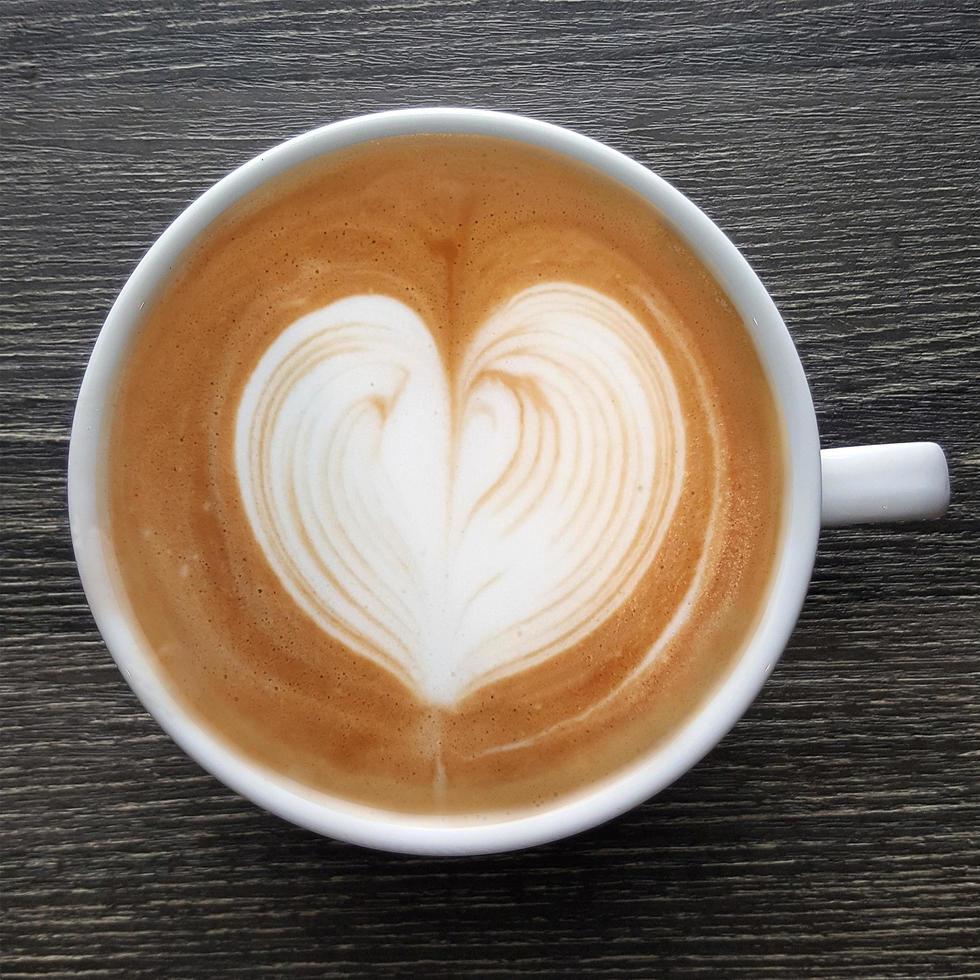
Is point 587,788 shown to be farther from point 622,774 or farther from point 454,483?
point 454,483

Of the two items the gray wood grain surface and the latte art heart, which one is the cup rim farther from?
the gray wood grain surface

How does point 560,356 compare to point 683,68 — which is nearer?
point 560,356

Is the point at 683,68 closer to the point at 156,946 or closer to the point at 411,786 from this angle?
the point at 411,786

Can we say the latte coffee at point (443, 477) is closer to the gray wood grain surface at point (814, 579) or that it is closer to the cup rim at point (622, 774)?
the cup rim at point (622, 774)

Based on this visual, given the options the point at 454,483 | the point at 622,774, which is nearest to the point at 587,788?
the point at 622,774

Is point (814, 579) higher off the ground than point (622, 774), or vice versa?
point (814, 579)

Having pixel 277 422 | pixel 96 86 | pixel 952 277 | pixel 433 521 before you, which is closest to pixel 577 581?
pixel 433 521

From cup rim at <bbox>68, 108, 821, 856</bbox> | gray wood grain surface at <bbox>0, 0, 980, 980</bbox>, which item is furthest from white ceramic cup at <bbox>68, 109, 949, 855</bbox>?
gray wood grain surface at <bbox>0, 0, 980, 980</bbox>
